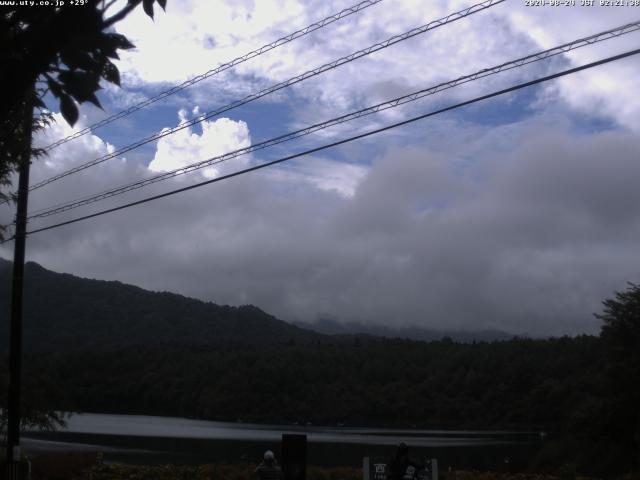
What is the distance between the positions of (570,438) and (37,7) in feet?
139

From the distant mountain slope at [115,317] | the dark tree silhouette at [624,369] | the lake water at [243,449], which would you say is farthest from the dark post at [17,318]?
the distant mountain slope at [115,317]

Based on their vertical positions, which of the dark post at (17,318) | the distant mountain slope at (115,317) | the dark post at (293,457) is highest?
the distant mountain slope at (115,317)

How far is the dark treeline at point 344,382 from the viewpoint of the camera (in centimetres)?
9688

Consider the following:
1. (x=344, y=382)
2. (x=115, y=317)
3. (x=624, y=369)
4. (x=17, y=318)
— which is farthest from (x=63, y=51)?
(x=115, y=317)

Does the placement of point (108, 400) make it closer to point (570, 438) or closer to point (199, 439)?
point (199, 439)

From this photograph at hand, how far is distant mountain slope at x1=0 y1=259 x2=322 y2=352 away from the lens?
12075cm

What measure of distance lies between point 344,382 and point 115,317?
51146mm

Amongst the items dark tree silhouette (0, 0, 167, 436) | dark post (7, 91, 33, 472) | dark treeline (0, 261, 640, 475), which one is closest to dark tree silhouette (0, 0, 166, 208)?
dark tree silhouette (0, 0, 167, 436)

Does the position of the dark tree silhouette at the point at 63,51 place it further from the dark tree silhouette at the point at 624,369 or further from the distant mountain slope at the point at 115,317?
the distant mountain slope at the point at 115,317

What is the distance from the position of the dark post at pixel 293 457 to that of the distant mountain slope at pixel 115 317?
289 feet

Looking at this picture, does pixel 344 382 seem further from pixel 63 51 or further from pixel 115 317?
pixel 63 51

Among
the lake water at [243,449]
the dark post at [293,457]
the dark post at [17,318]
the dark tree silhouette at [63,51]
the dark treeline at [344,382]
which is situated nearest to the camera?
the dark tree silhouette at [63,51]

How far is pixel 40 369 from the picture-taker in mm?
27859

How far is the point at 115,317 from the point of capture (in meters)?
148
